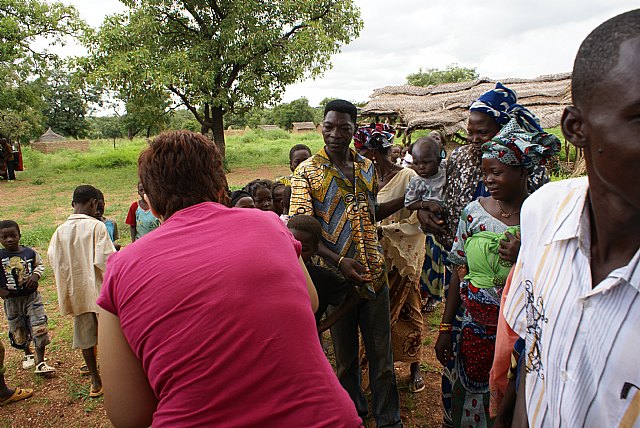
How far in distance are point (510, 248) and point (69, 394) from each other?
3451 millimetres

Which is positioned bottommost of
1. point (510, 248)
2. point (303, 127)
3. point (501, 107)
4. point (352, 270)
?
point (352, 270)

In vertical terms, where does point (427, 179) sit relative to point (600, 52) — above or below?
below

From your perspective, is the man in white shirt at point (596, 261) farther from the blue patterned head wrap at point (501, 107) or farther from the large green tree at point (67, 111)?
the large green tree at point (67, 111)

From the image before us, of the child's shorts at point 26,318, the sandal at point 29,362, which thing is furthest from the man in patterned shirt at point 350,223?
the sandal at point 29,362

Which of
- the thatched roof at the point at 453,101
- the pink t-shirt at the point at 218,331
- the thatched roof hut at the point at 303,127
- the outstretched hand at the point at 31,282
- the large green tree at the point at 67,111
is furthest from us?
the thatched roof hut at the point at 303,127

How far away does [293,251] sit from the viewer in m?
1.36

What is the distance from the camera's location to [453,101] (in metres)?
12.8

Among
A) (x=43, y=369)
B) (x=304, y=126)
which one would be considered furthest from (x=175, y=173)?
(x=304, y=126)

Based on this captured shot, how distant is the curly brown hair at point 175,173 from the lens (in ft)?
4.39

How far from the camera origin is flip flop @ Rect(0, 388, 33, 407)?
11.1ft

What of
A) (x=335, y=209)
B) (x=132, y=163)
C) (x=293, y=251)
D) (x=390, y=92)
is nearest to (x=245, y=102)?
(x=390, y=92)

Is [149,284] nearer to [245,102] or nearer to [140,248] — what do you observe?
[140,248]

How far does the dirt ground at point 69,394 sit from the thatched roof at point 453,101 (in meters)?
7.42

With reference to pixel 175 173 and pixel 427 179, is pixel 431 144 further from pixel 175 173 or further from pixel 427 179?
pixel 175 173
